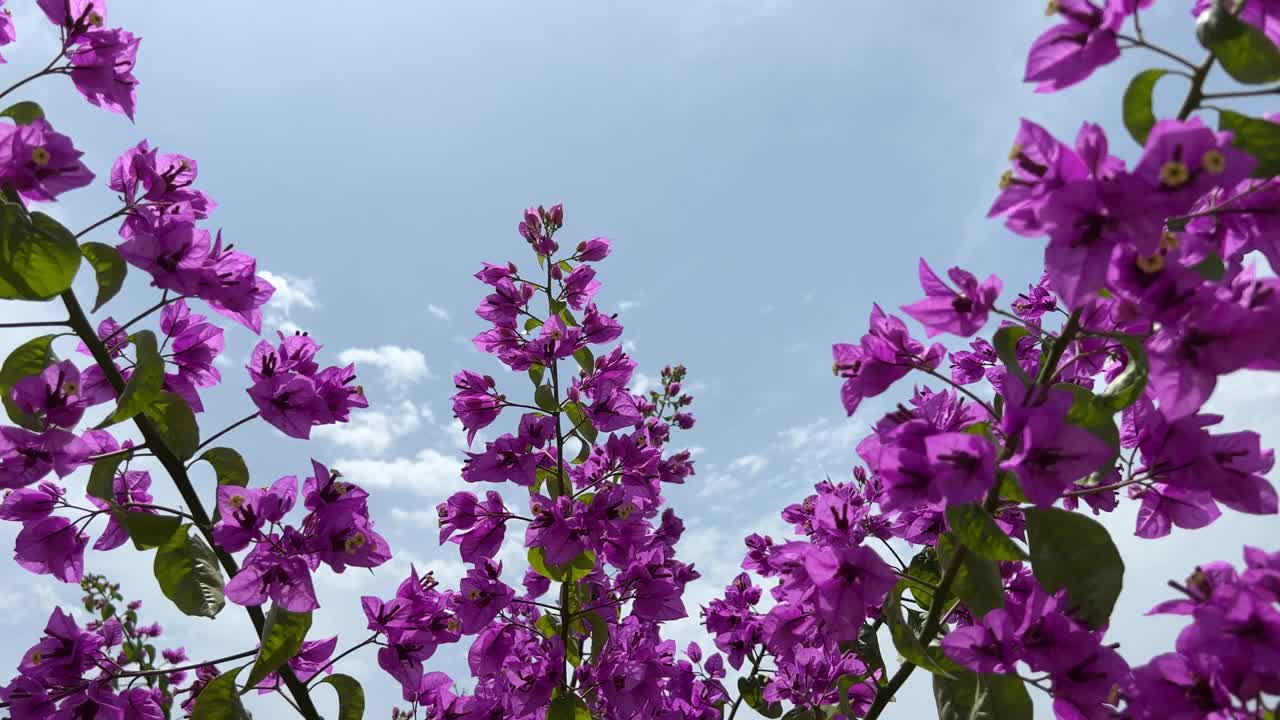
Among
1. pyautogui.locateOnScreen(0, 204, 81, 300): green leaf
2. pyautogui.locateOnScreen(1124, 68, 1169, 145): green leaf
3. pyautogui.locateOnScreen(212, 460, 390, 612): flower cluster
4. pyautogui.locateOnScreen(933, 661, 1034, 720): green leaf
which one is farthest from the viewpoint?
pyautogui.locateOnScreen(212, 460, 390, 612): flower cluster

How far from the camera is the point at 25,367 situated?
259 centimetres

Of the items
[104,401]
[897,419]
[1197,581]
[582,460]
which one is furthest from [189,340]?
[1197,581]

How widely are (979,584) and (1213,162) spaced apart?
1.08 meters

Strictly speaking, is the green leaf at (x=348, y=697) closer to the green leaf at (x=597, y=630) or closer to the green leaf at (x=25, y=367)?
the green leaf at (x=597, y=630)

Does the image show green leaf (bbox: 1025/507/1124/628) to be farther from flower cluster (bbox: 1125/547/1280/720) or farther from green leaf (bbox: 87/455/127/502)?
green leaf (bbox: 87/455/127/502)

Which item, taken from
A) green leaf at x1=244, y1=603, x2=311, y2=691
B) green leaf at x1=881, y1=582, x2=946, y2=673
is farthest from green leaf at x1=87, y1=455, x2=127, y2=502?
green leaf at x1=881, y1=582, x2=946, y2=673

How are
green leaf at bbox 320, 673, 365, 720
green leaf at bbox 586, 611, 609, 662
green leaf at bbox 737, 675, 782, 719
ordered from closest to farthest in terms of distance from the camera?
1. green leaf at bbox 320, 673, 365, 720
2. green leaf at bbox 586, 611, 609, 662
3. green leaf at bbox 737, 675, 782, 719

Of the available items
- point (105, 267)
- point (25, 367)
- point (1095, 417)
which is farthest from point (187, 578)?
point (1095, 417)

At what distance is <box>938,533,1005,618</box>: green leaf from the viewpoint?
2.11 meters

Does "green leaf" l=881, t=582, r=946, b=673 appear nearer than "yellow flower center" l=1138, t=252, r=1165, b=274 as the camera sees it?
No

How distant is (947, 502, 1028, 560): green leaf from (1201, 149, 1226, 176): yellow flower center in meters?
0.82

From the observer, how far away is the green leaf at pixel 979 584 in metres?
2.11

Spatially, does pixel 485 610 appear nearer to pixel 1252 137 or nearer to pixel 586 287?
pixel 586 287

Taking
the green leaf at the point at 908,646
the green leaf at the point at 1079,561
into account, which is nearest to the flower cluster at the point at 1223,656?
the green leaf at the point at 1079,561
